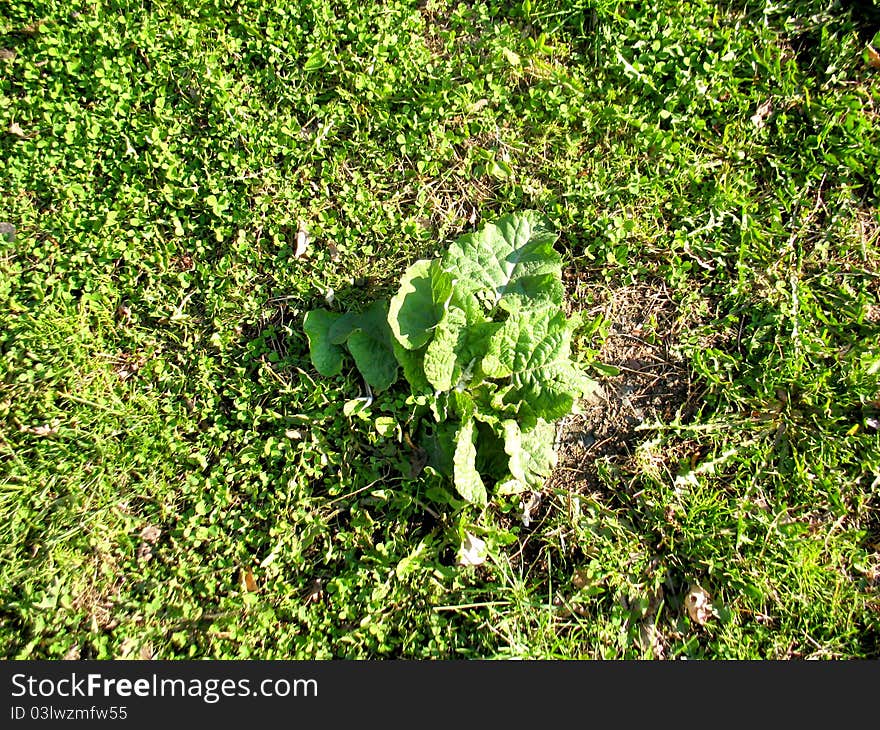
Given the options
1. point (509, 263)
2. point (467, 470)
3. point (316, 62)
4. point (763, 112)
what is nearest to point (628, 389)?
point (509, 263)

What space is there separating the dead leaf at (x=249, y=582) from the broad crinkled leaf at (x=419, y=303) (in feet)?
4.00

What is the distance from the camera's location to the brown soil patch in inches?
123

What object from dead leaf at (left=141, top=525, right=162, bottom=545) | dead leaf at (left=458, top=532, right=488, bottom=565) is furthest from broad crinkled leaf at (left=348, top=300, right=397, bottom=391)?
dead leaf at (left=141, top=525, right=162, bottom=545)

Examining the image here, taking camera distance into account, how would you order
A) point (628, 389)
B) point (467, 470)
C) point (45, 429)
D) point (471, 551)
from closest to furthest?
1. point (467, 470)
2. point (471, 551)
3. point (45, 429)
4. point (628, 389)

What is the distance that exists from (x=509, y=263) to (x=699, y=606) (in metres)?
1.73

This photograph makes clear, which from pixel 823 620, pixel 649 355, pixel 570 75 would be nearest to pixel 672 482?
pixel 649 355

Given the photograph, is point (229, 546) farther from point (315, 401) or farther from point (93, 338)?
point (93, 338)

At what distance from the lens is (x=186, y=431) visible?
304 centimetres

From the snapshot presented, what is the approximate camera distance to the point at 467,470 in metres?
2.77

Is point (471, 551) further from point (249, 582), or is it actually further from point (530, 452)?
point (249, 582)

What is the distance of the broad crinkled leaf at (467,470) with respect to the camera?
2750 mm

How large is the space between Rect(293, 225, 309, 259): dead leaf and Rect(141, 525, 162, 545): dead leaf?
4.65ft

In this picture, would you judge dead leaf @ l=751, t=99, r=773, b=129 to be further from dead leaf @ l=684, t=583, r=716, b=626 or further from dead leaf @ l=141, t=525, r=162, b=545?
dead leaf @ l=141, t=525, r=162, b=545

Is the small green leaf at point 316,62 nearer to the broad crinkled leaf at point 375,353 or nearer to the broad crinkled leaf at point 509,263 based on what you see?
the broad crinkled leaf at point 509,263
